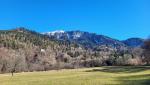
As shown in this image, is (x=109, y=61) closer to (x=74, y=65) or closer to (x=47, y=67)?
(x=74, y=65)

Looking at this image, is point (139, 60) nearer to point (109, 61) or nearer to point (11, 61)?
point (109, 61)

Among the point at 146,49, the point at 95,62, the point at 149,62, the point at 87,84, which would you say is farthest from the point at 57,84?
the point at 95,62

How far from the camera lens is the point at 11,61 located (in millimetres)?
142125

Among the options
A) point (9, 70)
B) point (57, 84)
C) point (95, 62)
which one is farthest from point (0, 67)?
point (57, 84)

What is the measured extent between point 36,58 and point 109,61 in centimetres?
4186

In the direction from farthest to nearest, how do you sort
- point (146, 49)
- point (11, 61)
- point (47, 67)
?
point (47, 67), point (11, 61), point (146, 49)

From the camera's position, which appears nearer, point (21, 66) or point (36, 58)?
point (21, 66)

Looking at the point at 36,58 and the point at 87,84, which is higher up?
the point at 36,58

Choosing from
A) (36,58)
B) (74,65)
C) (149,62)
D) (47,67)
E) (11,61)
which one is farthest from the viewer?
(36,58)

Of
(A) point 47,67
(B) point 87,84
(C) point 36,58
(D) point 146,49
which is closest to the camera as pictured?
(B) point 87,84

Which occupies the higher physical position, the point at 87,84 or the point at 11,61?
the point at 11,61

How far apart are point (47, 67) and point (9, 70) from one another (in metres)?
36.1

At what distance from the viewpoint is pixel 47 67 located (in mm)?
170875

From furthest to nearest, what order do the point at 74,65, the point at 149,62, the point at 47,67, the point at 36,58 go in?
1. the point at 36,58
2. the point at 74,65
3. the point at 47,67
4. the point at 149,62
